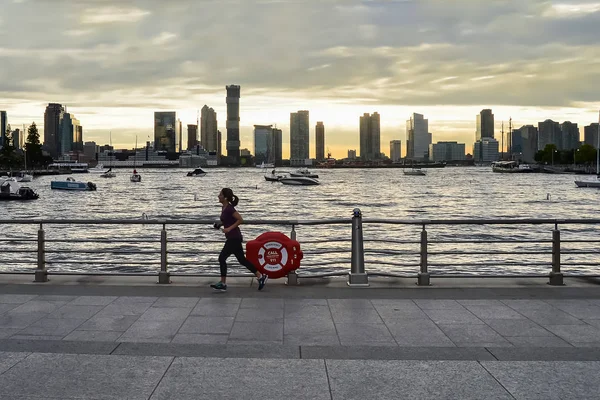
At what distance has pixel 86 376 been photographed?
6078 millimetres

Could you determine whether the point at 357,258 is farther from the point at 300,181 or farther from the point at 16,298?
the point at 300,181

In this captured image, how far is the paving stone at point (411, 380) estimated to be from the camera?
560 centimetres

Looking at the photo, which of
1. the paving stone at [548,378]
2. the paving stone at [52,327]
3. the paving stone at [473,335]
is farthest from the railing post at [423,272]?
the paving stone at [52,327]

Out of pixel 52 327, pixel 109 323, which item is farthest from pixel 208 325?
pixel 52 327

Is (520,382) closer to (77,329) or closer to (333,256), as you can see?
(77,329)

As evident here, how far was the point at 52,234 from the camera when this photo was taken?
40.5 m

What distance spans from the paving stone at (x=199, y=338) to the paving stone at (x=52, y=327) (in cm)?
157

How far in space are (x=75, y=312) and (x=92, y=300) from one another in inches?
33.0

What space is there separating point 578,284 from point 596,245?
24.8m

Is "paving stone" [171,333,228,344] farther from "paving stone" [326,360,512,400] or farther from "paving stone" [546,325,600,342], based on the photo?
"paving stone" [546,325,600,342]

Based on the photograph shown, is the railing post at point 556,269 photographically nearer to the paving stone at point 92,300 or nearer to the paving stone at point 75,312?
the paving stone at point 92,300

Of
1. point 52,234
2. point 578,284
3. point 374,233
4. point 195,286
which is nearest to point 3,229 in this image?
point 52,234

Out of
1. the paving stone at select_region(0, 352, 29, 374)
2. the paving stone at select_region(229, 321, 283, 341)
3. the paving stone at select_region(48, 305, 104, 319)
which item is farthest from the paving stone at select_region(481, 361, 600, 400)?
the paving stone at select_region(48, 305, 104, 319)

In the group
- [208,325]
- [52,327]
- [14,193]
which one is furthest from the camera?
[14,193]
